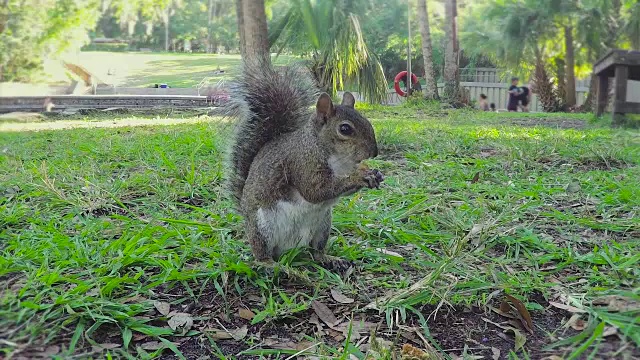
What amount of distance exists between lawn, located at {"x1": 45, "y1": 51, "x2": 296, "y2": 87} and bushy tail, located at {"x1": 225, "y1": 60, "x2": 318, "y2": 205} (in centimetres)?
25

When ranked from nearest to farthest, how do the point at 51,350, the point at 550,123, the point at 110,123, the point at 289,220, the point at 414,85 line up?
the point at 51,350 → the point at 289,220 → the point at 110,123 → the point at 414,85 → the point at 550,123

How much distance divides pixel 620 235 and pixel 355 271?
0.85 metres

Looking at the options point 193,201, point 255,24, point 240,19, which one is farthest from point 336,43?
point 193,201

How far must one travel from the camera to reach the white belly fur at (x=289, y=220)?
1.45 metres

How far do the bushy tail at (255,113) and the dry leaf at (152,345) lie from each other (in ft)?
1.98

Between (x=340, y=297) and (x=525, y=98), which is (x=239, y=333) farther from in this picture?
(x=525, y=98)

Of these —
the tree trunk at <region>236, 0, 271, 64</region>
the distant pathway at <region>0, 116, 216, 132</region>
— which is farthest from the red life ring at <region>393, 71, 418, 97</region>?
the distant pathway at <region>0, 116, 216, 132</region>

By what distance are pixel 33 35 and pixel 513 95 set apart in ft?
18.0

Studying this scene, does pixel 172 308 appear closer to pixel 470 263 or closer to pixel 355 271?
pixel 355 271

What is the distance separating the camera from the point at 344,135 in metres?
1.50

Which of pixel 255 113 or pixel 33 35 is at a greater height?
pixel 33 35

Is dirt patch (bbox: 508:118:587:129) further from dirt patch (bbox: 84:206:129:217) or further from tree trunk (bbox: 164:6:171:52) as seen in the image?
dirt patch (bbox: 84:206:129:217)

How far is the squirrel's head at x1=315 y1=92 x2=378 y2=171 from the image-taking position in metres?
1.50

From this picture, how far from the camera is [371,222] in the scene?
1.84 meters
